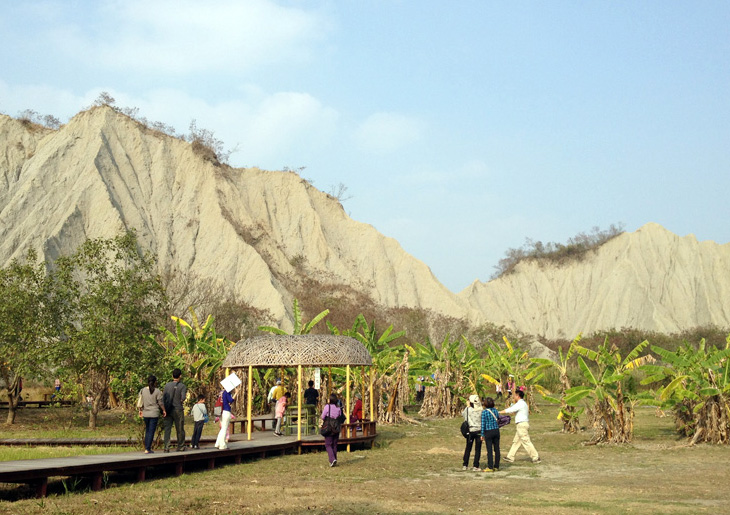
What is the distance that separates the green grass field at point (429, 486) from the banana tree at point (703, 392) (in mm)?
643

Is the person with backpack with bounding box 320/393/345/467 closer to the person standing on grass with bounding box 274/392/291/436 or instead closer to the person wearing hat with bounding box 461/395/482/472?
the person wearing hat with bounding box 461/395/482/472

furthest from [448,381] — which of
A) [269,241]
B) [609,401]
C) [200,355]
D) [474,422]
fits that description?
[269,241]

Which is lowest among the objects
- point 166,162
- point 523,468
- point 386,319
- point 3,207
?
point 523,468

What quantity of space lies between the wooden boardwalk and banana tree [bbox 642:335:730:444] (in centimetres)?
785

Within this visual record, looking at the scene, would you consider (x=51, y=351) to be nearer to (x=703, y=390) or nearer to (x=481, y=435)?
(x=481, y=435)

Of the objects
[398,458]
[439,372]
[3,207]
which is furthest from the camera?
[3,207]

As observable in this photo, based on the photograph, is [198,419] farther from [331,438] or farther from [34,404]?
[34,404]

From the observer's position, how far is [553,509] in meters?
11.0

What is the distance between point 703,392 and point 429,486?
9.43 meters

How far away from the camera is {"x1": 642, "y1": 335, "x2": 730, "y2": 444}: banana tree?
19.4 m

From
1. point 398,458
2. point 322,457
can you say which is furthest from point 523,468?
point 322,457

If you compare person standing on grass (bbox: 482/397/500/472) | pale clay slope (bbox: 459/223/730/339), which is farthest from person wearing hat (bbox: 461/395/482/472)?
pale clay slope (bbox: 459/223/730/339)

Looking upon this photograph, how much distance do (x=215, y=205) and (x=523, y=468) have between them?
5584 centimetres

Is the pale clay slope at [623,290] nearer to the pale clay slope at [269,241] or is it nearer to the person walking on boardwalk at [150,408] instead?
the pale clay slope at [269,241]
